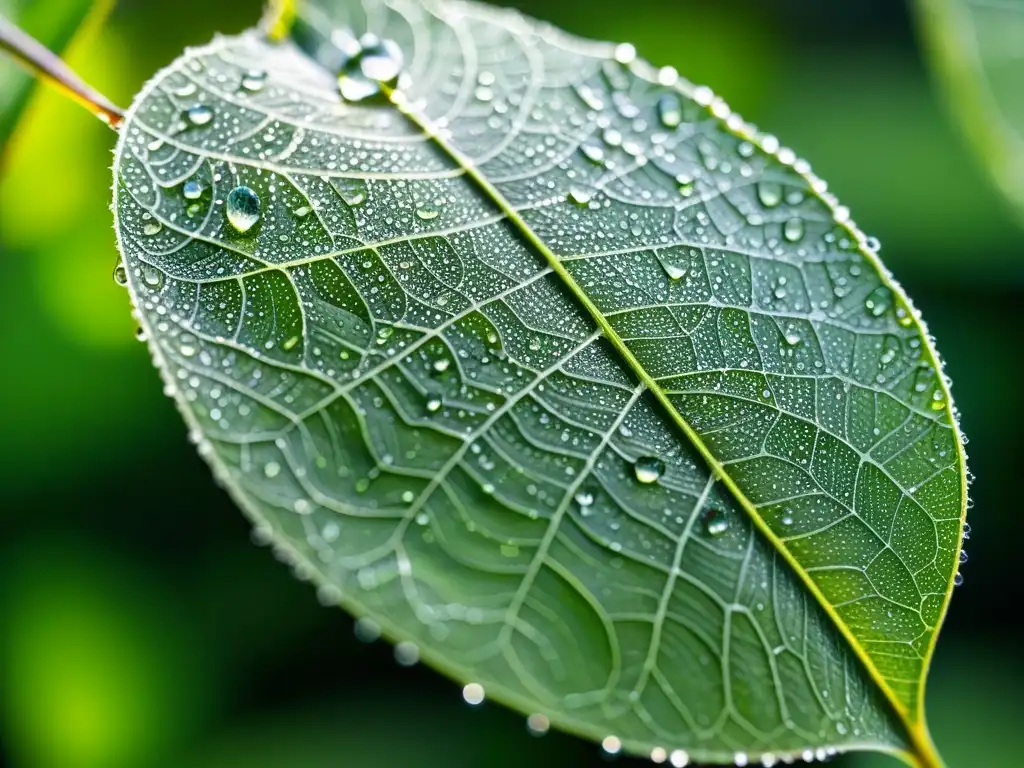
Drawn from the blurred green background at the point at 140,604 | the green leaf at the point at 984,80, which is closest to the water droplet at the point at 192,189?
the blurred green background at the point at 140,604

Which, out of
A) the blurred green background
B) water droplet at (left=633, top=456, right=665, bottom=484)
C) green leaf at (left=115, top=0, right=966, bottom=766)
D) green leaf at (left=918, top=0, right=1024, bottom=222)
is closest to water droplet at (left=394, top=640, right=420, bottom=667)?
green leaf at (left=115, top=0, right=966, bottom=766)

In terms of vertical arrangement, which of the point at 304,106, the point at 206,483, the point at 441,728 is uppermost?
the point at 304,106

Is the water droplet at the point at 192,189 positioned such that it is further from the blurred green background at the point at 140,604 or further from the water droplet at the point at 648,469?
the blurred green background at the point at 140,604

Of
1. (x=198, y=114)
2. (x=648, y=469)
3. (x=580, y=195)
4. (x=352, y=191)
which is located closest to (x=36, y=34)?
(x=198, y=114)

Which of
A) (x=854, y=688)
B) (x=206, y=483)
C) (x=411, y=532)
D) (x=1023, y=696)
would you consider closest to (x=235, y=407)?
(x=411, y=532)

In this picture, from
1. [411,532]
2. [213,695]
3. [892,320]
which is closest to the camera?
[411,532]

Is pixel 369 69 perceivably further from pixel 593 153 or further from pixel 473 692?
pixel 473 692

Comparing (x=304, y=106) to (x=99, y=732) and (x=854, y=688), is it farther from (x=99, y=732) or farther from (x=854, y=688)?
(x=99, y=732)

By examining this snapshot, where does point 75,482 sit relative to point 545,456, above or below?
below
